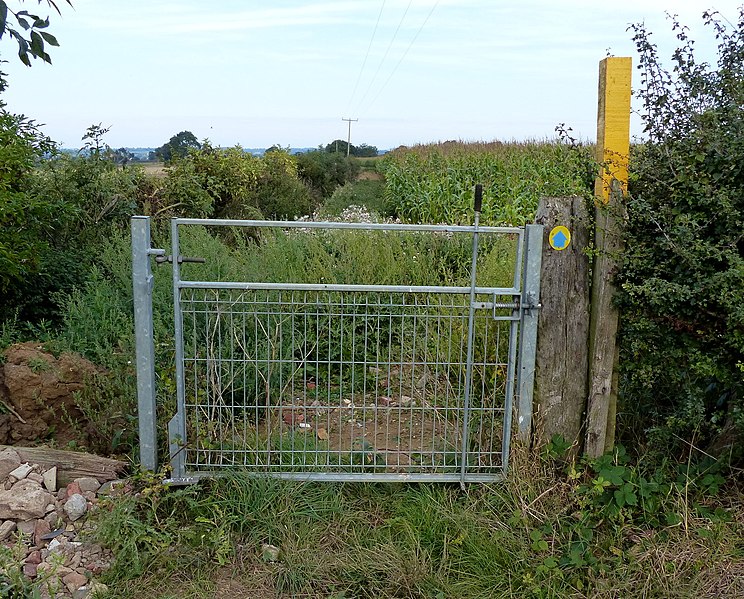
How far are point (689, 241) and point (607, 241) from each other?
1.42ft

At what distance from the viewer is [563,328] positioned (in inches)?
154

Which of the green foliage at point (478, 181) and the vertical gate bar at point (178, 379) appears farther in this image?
the green foliage at point (478, 181)

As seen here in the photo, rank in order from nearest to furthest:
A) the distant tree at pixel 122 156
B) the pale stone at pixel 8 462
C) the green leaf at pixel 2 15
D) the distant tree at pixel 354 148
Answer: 1. the green leaf at pixel 2 15
2. the pale stone at pixel 8 462
3. the distant tree at pixel 122 156
4. the distant tree at pixel 354 148

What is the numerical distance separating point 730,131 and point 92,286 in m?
5.34

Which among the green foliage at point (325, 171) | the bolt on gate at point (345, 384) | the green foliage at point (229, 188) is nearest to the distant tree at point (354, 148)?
the green foliage at point (325, 171)

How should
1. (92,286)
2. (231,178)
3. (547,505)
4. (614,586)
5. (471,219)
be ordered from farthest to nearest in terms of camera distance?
1. (231,178)
2. (471,219)
3. (92,286)
4. (547,505)
5. (614,586)

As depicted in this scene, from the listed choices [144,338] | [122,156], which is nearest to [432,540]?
[144,338]

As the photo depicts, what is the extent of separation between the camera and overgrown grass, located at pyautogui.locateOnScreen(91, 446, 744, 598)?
3.43m

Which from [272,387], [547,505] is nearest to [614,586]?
[547,505]

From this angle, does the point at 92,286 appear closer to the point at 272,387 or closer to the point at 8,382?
the point at 8,382

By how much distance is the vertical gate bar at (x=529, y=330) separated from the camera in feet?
12.4

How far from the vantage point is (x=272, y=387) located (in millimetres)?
5078

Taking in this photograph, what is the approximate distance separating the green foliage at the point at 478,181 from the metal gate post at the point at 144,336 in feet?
19.9

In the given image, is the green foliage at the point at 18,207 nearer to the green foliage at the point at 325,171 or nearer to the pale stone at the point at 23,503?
Answer: the pale stone at the point at 23,503
